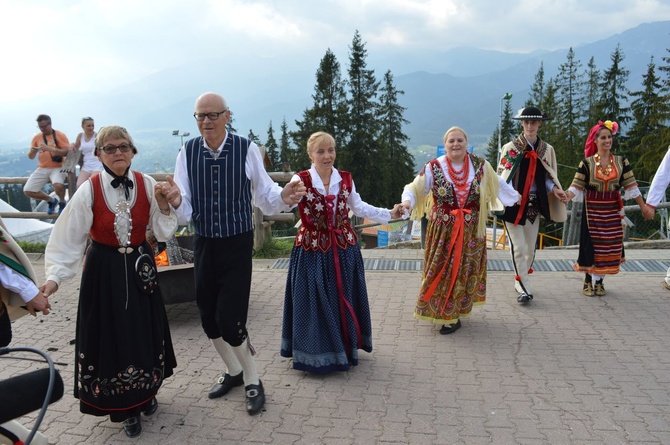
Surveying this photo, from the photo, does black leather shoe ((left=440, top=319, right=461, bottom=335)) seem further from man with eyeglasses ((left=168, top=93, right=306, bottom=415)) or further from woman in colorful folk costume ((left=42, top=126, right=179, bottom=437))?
woman in colorful folk costume ((left=42, top=126, right=179, bottom=437))

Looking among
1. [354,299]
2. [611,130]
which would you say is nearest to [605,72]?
[611,130]

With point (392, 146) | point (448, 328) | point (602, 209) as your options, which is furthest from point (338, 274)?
point (392, 146)

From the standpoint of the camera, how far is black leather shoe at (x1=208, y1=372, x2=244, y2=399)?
12.7ft

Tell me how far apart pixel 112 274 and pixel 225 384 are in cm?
128

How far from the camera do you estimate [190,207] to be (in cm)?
353

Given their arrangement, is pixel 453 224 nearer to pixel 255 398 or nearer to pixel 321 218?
pixel 321 218

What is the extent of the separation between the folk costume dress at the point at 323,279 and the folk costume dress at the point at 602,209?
10.3 feet

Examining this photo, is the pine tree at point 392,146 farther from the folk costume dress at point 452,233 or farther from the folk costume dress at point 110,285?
the folk costume dress at point 110,285

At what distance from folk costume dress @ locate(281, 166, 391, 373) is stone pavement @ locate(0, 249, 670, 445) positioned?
24cm

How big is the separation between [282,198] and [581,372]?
277 cm

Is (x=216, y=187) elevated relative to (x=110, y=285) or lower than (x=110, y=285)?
elevated

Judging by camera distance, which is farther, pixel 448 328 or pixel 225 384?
pixel 448 328

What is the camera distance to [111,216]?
125 inches

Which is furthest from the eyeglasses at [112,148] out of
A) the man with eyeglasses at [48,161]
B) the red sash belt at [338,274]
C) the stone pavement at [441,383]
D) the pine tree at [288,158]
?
the man with eyeglasses at [48,161]
